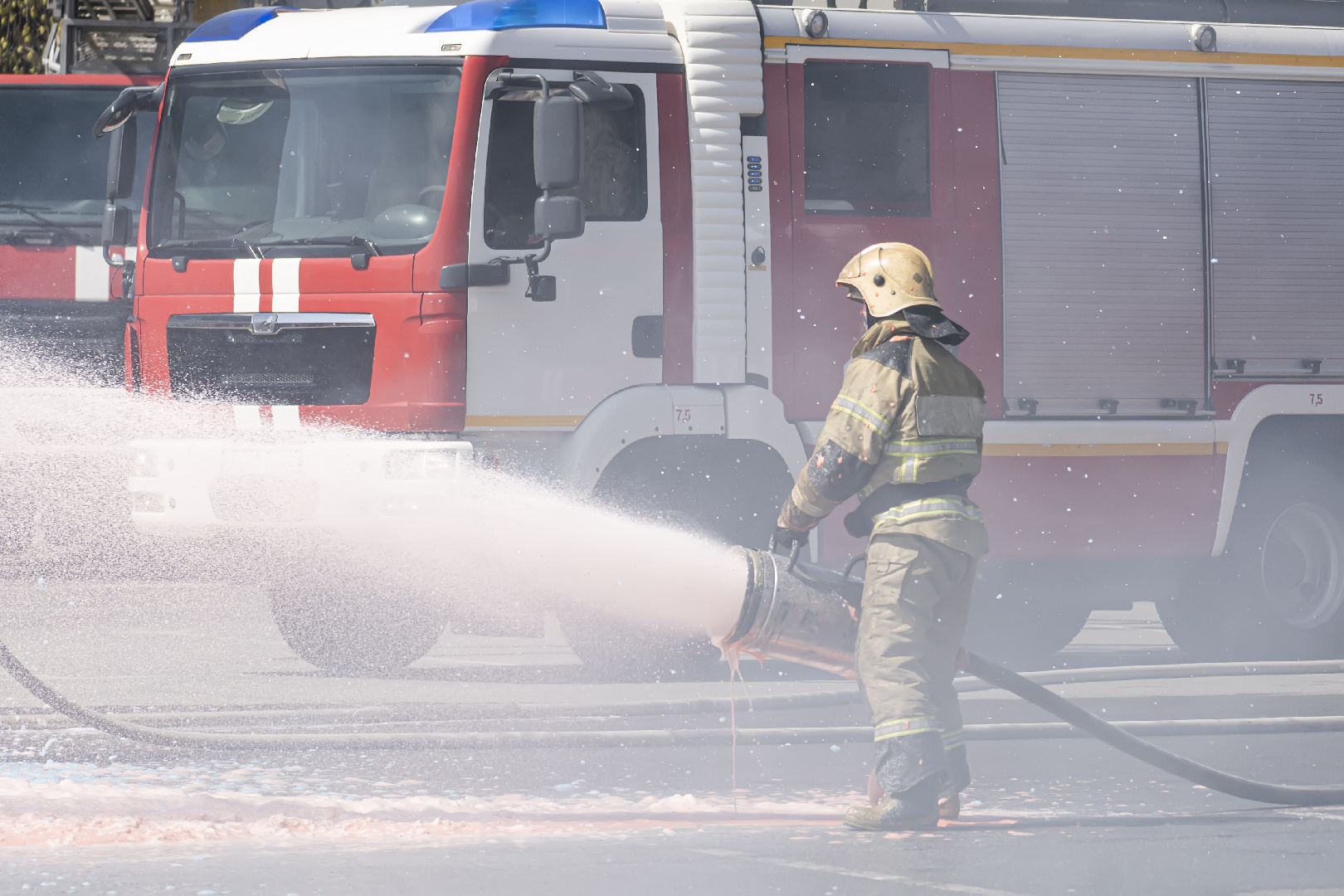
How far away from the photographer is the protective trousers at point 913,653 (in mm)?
5164

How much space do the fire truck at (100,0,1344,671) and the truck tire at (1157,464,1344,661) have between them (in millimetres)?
36

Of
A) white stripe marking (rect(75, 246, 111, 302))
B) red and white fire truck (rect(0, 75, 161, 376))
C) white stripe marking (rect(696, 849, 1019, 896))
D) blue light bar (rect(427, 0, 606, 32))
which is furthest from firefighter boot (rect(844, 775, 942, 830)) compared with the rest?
white stripe marking (rect(75, 246, 111, 302))

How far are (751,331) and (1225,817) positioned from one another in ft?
10.6

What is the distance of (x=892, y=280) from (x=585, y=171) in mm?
2523

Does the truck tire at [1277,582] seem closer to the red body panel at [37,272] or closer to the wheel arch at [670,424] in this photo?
the wheel arch at [670,424]

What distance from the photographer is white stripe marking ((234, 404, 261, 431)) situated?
7.39 meters

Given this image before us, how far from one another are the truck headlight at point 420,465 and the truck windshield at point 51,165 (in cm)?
368

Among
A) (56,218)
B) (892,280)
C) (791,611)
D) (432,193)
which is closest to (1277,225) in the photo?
(892,280)

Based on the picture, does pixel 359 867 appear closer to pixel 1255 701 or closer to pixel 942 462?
pixel 942 462

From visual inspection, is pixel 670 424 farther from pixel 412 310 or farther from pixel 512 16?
pixel 512 16

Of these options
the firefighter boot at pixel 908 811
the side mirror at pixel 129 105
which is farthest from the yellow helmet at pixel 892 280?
the side mirror at pixel 129 105

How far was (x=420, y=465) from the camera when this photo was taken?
733 cm

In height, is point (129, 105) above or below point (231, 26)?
below

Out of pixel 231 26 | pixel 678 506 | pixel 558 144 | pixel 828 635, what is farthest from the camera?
pixel 231 26
